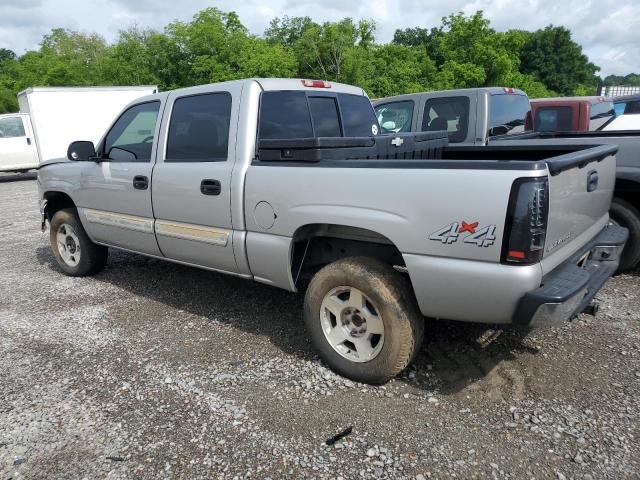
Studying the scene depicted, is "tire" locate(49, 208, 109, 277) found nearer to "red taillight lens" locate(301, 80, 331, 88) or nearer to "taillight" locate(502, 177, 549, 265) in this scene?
"red taillight lens" locate(301, 80, 331, 88)

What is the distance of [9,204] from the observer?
460 inches

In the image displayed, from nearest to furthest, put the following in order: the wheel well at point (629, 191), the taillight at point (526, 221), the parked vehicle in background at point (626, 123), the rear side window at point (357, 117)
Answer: the taillight at point (526, 221) → the rear side window at point (357, 117) → the wheel well at point (629, 191) → the parked vehicle in background at point (626, 123)

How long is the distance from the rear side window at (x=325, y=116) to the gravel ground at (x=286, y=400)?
5.13 feet

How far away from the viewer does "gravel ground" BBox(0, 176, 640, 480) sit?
251cm

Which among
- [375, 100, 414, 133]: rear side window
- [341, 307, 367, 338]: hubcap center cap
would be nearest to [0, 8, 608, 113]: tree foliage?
[375, 100, 414, 133]: rear side window

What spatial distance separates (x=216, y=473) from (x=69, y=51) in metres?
45.7

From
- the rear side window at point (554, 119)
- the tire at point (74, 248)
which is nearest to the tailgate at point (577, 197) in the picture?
the tire at point (74, 248)

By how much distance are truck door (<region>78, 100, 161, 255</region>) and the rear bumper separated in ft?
10.1

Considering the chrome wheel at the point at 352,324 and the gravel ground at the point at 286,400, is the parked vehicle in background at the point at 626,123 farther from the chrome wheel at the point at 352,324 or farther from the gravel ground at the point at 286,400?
the chrome wheel at the point at 352,324

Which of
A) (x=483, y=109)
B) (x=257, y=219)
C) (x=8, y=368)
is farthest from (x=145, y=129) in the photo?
(x=483, y=109)

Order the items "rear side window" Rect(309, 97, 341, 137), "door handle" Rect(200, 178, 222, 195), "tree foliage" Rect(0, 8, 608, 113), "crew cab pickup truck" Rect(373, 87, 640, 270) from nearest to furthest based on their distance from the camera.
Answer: "door handle" Rect(200, 178, 222, 195)
"rear side window" Rect(309, 97, 341, 137)
"crew cab pickup truck" Rect(373, 87, 640, 270)
"tree foliage" Rect(0, 8, 608, 113)

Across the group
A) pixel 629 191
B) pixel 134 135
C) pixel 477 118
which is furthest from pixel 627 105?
pixel 134 135

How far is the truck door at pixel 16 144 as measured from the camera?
15.5 meters

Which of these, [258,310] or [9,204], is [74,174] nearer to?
[258,310]
